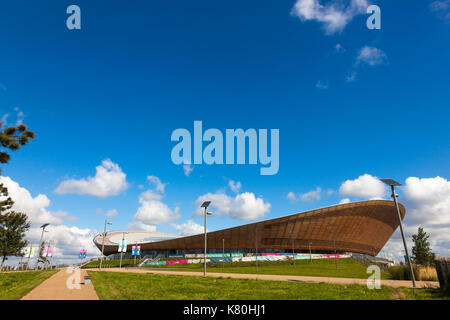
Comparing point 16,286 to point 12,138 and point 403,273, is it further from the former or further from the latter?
point 403,273

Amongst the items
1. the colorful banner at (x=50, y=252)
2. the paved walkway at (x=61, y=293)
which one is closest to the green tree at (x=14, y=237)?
the colorful banner at (x=50, y=252)

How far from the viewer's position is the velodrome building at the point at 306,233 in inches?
3081

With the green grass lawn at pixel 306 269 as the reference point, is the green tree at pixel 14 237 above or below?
above

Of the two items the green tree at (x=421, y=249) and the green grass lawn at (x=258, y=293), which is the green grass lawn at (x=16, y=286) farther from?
the green tree at (x=421, y=249)

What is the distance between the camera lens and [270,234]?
259 ft

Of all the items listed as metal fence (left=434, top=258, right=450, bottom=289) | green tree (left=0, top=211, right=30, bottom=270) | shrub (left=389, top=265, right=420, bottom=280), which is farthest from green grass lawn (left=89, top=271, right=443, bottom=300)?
green tree (left=0, top=211, right=30, bottom=270)

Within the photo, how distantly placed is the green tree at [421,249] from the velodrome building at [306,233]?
25.8 m

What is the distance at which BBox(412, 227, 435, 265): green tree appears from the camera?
5125cm

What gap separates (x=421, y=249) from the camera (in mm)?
52125

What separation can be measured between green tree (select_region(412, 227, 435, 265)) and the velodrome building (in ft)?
84.7
